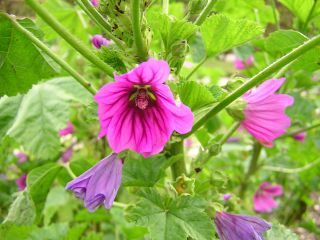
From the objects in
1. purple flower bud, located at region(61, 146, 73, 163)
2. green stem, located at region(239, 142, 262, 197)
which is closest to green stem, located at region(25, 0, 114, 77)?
green stem, located at region(239, 142, 262, 197)

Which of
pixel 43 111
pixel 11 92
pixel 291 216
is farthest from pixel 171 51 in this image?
pixel 291 216

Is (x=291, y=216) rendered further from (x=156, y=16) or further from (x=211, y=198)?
(x=156, y=16)

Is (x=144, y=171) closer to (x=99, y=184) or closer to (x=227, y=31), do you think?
(x=99, y=184)

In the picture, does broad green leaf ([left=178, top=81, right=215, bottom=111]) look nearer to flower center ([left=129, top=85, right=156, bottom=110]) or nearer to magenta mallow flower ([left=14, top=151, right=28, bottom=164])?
flower center ([left=129, top=85, right=156, bottom=110])

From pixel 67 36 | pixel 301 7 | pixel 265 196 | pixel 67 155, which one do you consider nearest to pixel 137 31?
A: pixel 67 36

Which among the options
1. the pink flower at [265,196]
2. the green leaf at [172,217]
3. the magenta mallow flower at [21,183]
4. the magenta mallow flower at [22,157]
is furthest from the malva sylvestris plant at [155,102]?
the pink flower at [265,196]
